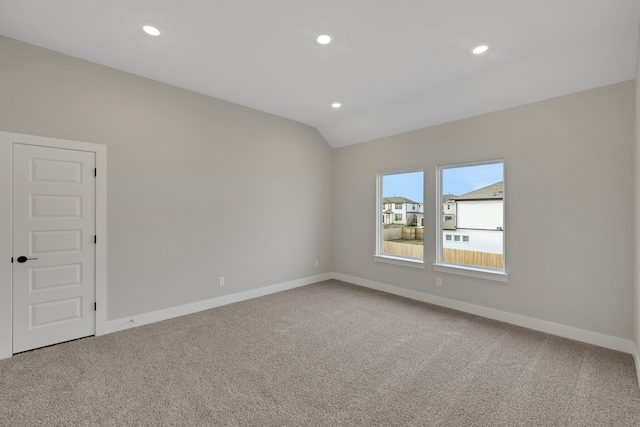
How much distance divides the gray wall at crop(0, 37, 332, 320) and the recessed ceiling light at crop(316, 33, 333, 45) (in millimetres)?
2067

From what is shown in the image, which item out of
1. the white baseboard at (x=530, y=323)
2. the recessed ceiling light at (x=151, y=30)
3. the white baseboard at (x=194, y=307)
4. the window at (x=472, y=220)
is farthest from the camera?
the window at (x=472, y=220)

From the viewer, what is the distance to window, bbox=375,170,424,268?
461cm

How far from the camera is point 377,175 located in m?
5.09

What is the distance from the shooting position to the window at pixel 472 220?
3.74 meters

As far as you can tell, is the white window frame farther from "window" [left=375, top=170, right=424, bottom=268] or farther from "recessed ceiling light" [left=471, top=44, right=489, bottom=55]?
"recessed ceiling light" [left=471, top=44, right=489, bottom=55]

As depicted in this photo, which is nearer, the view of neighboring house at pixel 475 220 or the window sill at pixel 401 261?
the view of neighboring house at pixel 475 220

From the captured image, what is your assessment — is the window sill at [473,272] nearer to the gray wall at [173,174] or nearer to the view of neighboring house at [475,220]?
the view of neighboring house at [475,220]

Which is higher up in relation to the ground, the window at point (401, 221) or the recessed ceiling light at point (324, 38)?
the recessed ceiling light at point (324, 38)

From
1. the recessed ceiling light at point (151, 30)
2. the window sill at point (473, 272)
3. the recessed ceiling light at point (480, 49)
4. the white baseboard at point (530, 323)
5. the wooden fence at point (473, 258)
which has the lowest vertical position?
the white baseboard at point (530, 323)

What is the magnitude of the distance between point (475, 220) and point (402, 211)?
1199mm

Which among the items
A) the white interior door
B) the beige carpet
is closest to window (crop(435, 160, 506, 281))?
the beige carpet

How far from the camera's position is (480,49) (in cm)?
278

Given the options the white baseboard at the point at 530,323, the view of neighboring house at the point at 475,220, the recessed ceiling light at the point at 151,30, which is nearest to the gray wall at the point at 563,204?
A: the white baseboard at the point at 530,323

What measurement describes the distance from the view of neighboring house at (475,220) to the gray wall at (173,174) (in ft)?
8.18
